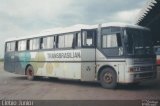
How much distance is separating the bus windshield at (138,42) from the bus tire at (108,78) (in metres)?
1.32

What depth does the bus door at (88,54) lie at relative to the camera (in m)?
14.7

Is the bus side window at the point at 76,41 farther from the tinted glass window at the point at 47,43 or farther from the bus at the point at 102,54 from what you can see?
the tinted glass window at the point at 47,43

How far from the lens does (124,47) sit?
1334cm

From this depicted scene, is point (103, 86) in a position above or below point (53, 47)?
below

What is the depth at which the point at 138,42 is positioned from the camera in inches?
549

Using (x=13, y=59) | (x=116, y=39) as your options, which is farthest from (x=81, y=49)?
(x=13, y=59)

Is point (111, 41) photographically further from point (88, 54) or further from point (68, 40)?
point (68, 40)

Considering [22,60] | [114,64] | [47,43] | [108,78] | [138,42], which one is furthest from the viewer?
[22,60]

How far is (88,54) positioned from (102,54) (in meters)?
0.78

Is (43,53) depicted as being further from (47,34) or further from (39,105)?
(39,105)

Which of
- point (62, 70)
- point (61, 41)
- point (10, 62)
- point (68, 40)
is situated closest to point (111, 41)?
point (68, 40)

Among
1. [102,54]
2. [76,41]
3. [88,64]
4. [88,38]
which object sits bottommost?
[88,64]

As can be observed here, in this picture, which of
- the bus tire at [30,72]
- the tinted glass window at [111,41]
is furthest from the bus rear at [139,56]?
the bus tire at [30,72]

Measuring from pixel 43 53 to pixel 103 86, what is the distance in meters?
5.43
